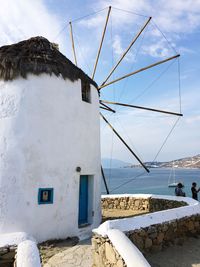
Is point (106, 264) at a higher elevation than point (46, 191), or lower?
lower

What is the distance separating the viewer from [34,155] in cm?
751

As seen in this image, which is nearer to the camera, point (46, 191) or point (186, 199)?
point (46, 191)

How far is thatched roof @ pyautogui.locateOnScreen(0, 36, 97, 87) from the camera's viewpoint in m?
7.82

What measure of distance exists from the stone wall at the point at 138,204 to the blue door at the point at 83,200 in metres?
3.64

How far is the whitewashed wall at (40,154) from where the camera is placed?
725 centimetres

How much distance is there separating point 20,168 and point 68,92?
2552mm

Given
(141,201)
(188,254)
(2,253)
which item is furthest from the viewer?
(141,201)

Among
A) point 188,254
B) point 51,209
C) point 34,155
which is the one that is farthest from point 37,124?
point 188,254

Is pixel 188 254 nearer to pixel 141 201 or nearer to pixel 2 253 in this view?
pixel 2 253

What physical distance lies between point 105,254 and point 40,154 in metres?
3.12

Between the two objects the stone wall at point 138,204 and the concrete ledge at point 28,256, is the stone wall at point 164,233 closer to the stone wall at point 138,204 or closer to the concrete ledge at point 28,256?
the concrete ledge at point 28,256

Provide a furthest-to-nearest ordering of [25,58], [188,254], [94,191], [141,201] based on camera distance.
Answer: [141,201] → [94,191] → [25,58] → [188,254]

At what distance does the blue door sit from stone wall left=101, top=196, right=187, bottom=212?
364 centimetres

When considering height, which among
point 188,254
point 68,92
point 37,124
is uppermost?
point 68,92
